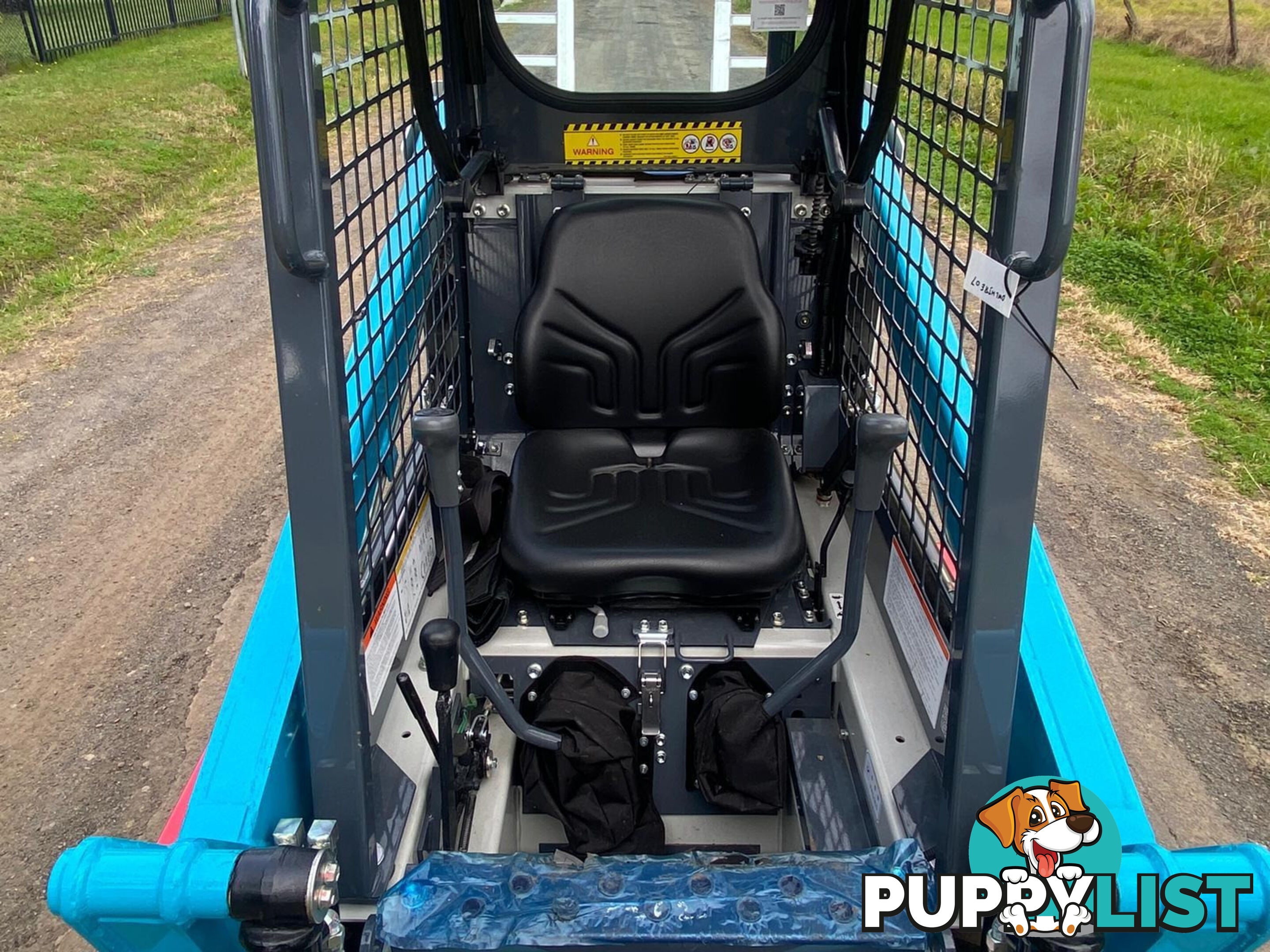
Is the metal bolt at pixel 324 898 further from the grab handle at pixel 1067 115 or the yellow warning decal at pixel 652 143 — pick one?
the yellow warning decal at pixel 652 143

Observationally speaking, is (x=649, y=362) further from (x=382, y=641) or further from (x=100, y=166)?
(x=100, y=166)

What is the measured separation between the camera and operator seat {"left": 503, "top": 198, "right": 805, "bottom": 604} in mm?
2242

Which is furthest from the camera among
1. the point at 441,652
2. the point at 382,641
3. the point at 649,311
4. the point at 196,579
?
the point at 196,579

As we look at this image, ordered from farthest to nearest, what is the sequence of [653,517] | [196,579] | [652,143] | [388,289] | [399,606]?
[196,579]
[652,143]
[653,517]
[388,289]
[399,606]

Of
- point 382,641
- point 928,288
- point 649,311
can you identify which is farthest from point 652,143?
point 382,641

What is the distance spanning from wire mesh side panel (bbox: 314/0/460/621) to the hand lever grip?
88mm

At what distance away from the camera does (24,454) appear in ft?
14.0

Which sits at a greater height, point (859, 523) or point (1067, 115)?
point (1067, 115)

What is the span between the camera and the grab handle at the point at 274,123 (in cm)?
105

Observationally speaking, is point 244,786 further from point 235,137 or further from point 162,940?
point 235,137

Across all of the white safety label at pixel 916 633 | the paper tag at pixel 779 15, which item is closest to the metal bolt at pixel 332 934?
the white safety label at pixel 916 633

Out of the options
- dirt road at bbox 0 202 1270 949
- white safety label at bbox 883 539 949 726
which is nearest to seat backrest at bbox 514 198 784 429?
white safety label at bbox 883 539 949 726

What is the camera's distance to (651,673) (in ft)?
6.51

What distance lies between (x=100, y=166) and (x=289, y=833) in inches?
337
